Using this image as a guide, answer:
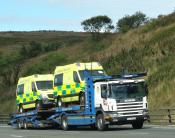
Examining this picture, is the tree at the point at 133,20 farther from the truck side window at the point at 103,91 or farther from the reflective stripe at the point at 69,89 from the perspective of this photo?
the truck side window at the point at 103,91

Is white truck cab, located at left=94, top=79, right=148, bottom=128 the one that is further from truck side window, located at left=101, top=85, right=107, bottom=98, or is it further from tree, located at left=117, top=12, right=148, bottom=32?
tree, located at left=117, top=12, right=148, bottom=32

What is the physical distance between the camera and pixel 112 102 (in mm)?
28828

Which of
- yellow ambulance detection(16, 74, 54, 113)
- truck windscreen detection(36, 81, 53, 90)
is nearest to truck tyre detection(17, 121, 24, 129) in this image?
yellow ambulance detection(16, 74, 54, 113)

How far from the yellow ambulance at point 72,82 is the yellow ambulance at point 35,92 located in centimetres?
165

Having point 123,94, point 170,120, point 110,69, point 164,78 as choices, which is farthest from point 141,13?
point 123,94

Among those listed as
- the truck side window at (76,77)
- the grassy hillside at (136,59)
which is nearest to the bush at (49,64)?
the grassy hillside at (136,59)

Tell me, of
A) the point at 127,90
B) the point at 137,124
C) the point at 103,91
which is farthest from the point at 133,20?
the point at 127,90

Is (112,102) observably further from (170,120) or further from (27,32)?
(27,32)

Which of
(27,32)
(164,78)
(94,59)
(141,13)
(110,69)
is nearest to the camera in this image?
(164,78)

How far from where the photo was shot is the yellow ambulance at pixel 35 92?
122 feet

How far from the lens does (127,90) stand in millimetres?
29062

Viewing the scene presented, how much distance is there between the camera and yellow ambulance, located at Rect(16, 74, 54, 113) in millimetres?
37312

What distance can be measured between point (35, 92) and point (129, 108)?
34.2 ft

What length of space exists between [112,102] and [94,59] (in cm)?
3783
